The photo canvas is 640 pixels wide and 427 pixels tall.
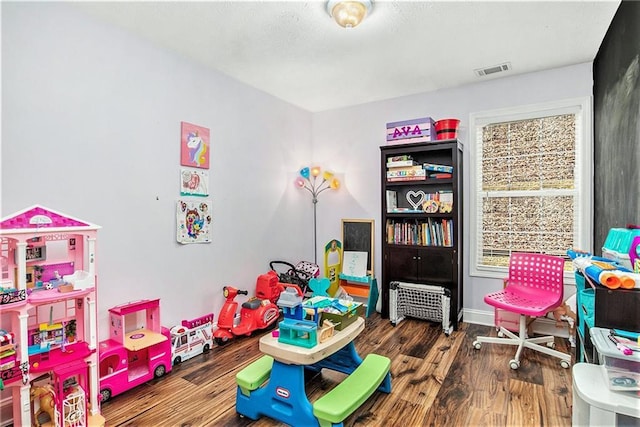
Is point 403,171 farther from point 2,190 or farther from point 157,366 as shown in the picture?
point 2,190

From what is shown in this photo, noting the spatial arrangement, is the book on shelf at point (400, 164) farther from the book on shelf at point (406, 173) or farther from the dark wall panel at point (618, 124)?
the dark wall panel at point (618, 124)

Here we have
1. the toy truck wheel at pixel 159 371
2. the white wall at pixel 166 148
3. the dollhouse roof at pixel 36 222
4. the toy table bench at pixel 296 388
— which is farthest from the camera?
the toy truck wheel at pixel 159 371

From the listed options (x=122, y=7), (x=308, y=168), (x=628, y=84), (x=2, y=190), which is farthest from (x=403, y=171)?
(x=2, y=190)

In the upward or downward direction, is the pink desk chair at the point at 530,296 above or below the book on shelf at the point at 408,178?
below

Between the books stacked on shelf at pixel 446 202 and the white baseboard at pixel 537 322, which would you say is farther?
the books stacked on shelf at pixel 446 202

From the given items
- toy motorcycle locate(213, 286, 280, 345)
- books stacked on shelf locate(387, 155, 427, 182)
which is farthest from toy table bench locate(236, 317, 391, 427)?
books stacked on shelf locate(387, 155, 427, 182)

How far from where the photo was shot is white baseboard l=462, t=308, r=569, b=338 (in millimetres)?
3127

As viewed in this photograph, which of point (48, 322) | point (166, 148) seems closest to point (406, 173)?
point (166, 148)

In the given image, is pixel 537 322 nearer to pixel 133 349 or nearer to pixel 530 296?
pixel 530 296

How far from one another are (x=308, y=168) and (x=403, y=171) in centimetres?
124

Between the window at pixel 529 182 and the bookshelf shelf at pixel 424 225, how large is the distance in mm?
278

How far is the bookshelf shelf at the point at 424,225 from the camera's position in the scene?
342 cm

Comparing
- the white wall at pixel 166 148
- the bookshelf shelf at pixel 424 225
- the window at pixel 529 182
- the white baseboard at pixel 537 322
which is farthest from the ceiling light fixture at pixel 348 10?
the white baseboard at pixel 537 322

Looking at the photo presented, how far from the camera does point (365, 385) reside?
1.96 m
